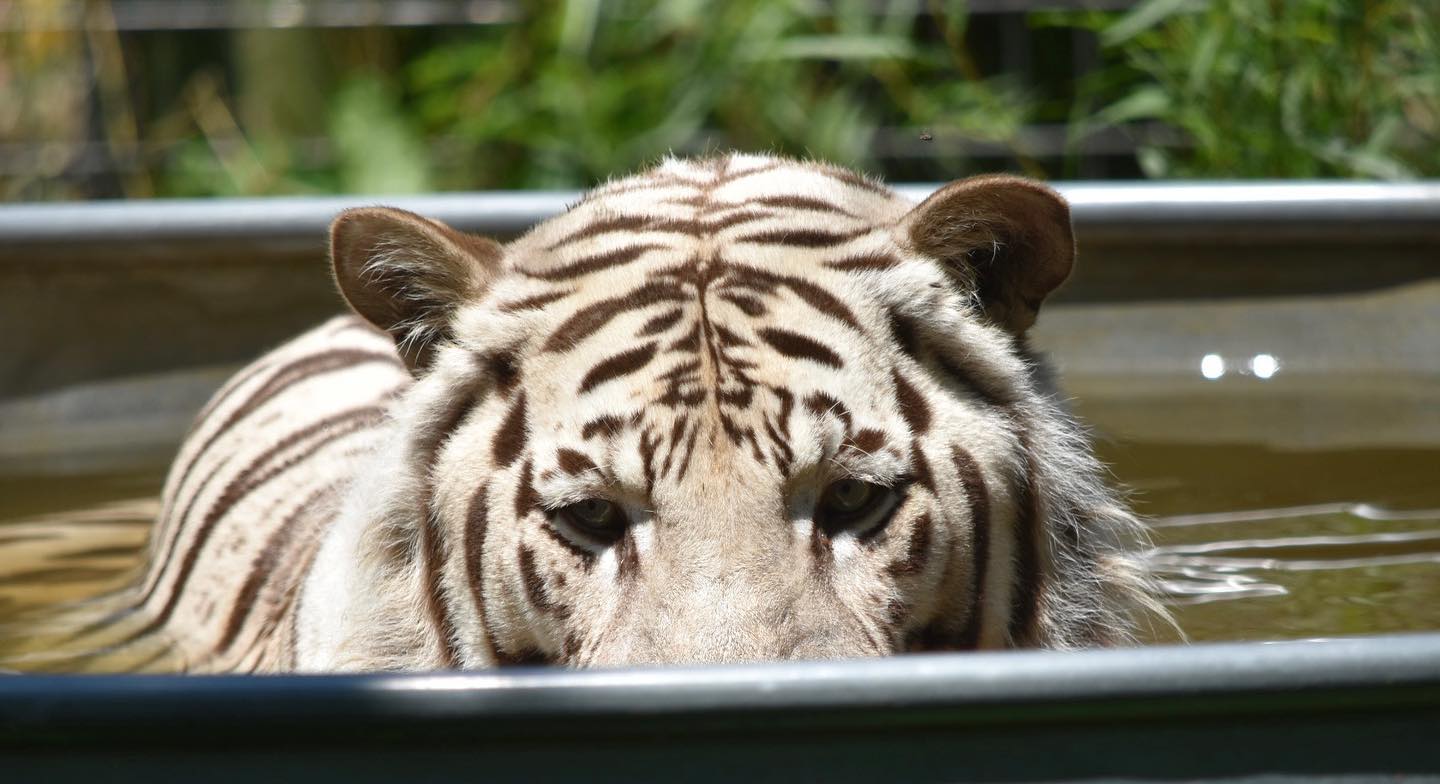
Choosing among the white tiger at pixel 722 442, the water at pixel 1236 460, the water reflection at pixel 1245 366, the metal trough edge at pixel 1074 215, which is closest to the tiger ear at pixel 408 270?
the white tiger at pixel 722 442

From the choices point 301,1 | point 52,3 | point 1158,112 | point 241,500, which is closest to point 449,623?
point 241,500

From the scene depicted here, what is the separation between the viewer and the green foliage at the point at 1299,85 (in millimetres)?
3902

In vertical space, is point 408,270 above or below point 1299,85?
below

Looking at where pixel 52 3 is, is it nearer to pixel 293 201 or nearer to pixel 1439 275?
pixel 293 201

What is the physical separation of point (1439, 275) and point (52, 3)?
4614mm

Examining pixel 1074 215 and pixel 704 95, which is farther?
pixel 704 95

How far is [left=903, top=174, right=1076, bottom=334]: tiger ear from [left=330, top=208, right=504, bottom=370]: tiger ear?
49 cm

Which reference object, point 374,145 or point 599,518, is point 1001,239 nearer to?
point 599,518

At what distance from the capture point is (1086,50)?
5.37m

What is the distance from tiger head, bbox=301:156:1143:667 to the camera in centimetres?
160

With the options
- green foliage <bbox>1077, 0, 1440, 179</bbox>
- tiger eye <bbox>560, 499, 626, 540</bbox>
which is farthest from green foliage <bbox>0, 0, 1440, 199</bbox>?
tiger eye <bbox>560, 499, 626, 540</bbox>

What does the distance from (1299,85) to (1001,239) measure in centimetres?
249

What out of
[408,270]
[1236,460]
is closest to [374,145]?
[1236,460]

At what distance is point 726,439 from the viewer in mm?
1620
